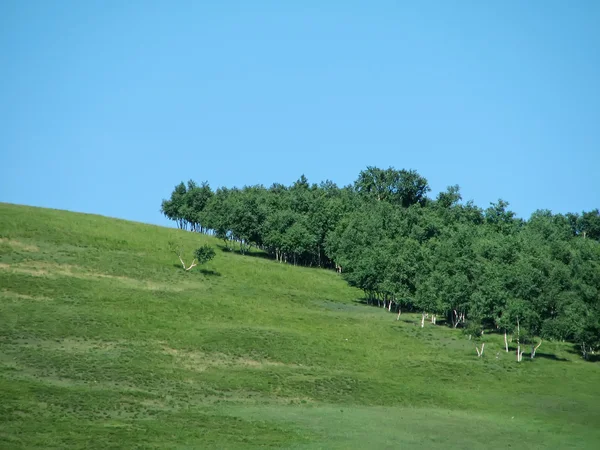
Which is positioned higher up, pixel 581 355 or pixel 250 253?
pixel 250 253

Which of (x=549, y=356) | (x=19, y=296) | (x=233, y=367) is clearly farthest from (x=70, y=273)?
(x=549, y=356)

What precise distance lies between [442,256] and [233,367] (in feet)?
170

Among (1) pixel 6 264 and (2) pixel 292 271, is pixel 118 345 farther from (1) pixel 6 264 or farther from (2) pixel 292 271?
(2) pixel 292 271

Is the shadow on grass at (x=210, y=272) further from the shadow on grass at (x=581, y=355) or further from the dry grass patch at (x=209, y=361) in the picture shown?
the shadow on grass at (x=581, y=355)

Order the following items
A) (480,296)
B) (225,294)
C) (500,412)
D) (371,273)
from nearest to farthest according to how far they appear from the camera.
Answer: (500,412) → (480,296) → (225,294) → (371,273)

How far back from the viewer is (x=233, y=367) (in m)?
93.7

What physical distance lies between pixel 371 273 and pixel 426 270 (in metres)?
8.00

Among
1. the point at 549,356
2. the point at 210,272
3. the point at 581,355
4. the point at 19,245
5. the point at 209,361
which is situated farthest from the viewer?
the point at 210,272

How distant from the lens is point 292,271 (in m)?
154

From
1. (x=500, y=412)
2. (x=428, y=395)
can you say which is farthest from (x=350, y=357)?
(x=500, y=412)

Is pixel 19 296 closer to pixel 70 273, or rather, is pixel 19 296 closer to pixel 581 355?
pixel 70 273

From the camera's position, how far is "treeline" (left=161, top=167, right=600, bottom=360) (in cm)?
Result: 11594

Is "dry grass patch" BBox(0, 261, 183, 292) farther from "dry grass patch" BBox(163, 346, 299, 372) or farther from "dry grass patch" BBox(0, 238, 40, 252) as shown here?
"dry grass patch" BBox(163, 346, 299, 372)

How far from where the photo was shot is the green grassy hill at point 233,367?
7075 centimetres
